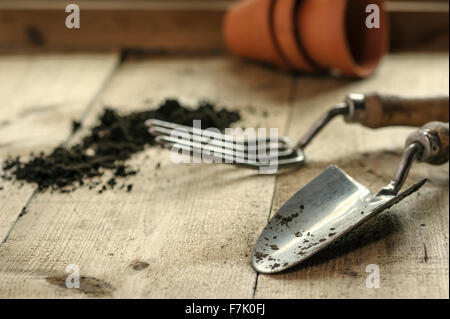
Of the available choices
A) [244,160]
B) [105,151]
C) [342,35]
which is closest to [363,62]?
[342,35]

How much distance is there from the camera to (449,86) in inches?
54.8

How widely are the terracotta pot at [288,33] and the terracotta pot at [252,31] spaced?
0.02m

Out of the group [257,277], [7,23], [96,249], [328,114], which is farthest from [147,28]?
[257,277]

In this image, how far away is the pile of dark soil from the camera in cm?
107

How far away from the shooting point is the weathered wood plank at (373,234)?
2.51 ft

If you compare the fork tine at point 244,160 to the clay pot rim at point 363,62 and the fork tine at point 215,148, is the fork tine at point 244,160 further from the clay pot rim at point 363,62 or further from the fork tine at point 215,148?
the clay pot rim at point 363,62

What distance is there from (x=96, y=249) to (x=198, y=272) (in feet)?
0.53

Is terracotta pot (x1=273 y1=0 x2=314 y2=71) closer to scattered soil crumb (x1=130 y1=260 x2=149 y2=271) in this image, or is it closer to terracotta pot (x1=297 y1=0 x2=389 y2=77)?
terracotta pot (x1=297 y1=0 x2=389 y2=77)

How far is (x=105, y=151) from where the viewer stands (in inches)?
45.4

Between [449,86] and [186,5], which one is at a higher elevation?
[186,5]

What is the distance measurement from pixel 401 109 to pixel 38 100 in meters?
0.83

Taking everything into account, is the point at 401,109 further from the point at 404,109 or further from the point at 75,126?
the point at 75,126
